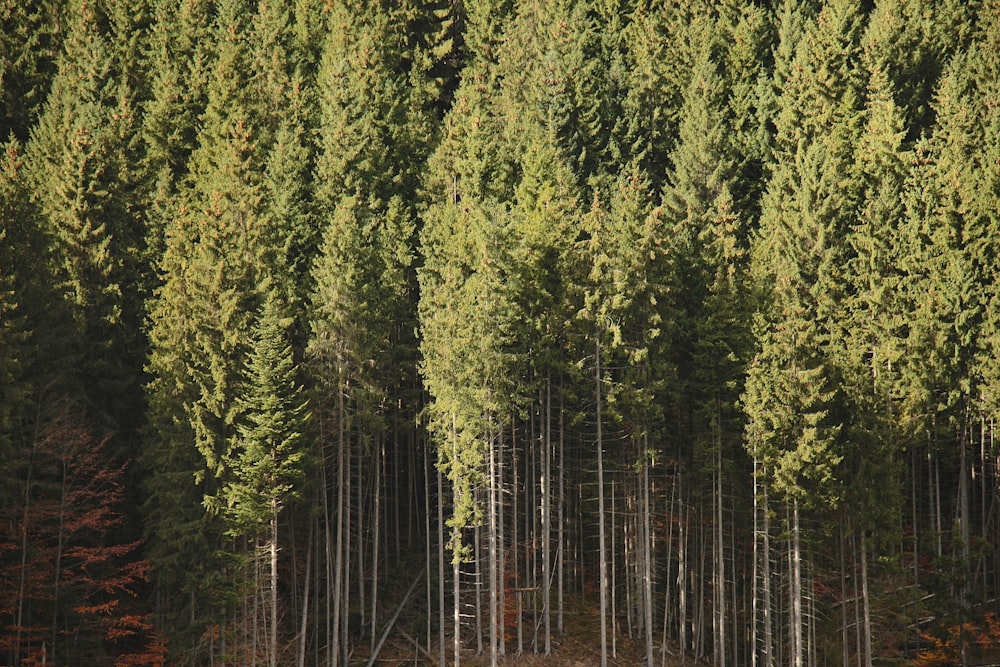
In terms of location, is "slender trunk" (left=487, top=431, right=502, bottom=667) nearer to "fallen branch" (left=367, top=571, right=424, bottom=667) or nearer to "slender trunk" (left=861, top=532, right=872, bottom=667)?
"fallen branch" (left=367, top=571, right=424, bottom=667)

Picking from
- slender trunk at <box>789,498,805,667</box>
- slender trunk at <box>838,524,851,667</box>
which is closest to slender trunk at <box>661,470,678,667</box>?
slender trunk at <box>789,498,805,667</box>

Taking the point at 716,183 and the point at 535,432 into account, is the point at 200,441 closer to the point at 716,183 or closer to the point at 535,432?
the point at 535,432

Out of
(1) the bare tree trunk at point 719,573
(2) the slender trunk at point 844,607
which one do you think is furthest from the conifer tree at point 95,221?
(2) the slender trunk at point 844,607

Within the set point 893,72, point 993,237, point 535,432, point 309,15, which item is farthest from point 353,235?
point 893,72

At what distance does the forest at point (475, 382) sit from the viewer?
140 feet

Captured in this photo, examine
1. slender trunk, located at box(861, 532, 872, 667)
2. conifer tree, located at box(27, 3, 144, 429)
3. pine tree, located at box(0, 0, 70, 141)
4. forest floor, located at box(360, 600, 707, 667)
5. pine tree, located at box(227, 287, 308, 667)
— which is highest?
pine tree, located at box(0, 0, 70, 141)

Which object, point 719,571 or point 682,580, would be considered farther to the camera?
point 682,580

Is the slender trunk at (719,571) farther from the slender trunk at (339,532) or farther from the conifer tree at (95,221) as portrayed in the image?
the conifer tree at (95,221)

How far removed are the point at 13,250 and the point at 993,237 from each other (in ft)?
114

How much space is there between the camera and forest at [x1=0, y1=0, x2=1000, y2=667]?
42.5m

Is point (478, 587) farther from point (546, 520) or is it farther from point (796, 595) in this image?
point (796, 595)

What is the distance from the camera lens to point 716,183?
51.9 m

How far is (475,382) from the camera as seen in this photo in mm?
42906

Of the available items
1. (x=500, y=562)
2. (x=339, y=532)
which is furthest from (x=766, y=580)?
(x=339, y=532)
